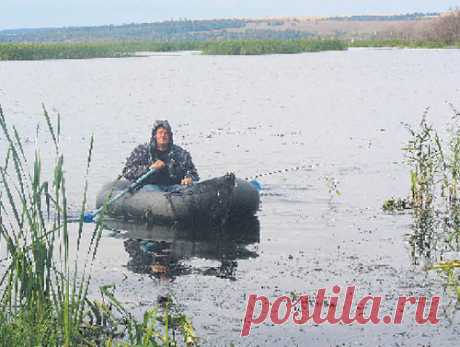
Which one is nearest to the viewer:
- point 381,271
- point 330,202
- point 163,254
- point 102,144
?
point 381,271

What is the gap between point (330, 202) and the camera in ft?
49.4

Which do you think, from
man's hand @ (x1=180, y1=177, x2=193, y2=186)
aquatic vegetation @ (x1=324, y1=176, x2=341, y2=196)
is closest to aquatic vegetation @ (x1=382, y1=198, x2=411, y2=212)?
aquatic vegetation @ (x1=324, y1=176, x2=341, y2=196)

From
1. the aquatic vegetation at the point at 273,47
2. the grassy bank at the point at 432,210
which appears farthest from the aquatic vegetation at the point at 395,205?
the aquatic vegetation at the point at 273,47

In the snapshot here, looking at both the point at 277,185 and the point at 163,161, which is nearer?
the point at 163,161

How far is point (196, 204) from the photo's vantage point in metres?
12.9

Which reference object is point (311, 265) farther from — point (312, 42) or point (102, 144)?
point (312, 42)

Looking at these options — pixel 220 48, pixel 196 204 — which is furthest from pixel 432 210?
pixel 220 48

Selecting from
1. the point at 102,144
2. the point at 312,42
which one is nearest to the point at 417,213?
the point at 102,144

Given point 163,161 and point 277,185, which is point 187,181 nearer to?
point 163,161

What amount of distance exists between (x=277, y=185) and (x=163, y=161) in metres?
3.78

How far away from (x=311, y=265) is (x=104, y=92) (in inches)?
1238

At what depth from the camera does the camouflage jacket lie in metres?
13.4

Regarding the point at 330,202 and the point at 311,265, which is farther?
the point at 330,202

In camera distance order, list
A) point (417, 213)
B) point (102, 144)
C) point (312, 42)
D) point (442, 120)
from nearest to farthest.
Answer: point (417, 213)
point (102, 144)
point (442, 120)
point (312, 42)
